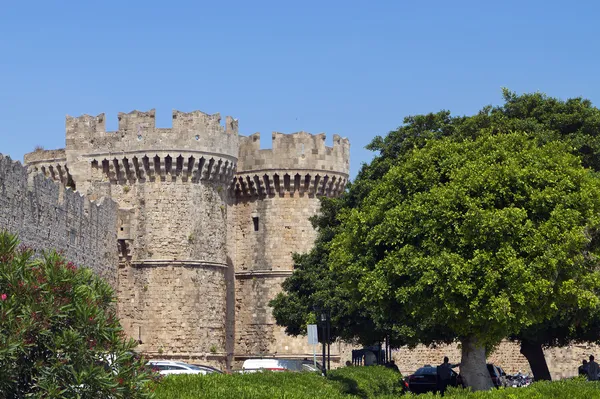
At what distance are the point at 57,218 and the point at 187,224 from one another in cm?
1059

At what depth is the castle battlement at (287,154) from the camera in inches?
1908

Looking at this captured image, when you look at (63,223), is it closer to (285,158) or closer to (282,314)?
(282,314)

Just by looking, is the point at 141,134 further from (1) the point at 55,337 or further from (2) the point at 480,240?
(1) the point at 55,337

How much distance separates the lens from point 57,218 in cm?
3328

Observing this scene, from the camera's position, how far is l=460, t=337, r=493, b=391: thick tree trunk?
30609 millimetres

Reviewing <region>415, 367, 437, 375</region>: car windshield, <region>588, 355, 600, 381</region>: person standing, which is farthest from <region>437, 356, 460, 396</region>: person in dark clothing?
<region>588, 355, 600, 381</region>: person standing

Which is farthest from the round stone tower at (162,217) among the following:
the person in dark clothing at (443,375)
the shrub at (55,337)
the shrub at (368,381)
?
the shrub at (55,337)

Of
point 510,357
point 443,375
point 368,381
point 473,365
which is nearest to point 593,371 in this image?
point 443,375

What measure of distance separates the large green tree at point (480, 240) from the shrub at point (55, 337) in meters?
14.1

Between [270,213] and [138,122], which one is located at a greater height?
[138,122]

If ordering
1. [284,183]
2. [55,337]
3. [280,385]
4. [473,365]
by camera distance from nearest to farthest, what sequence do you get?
[55,337] → [280,385] → [473,365] → [284,183]

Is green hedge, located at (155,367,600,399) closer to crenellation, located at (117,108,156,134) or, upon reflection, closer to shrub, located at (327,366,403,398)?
shrub, located at (327,366,403,398)

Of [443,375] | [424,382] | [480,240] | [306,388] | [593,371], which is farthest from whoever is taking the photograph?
[424,382]

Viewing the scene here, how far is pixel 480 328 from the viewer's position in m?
28.8
